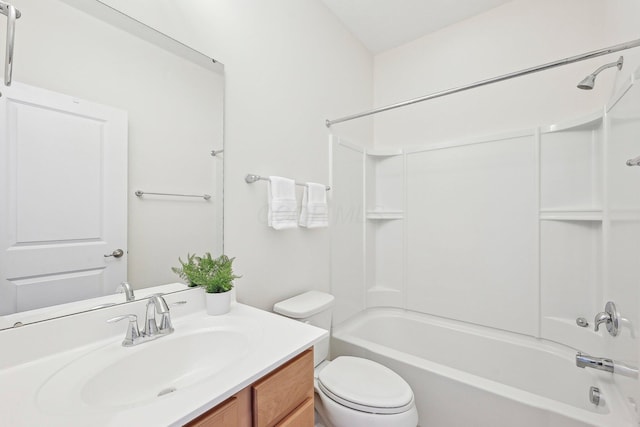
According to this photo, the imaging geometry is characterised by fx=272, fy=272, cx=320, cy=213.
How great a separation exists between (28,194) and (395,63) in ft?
8.57

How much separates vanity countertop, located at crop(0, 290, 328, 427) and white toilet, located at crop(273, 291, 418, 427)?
47 cm

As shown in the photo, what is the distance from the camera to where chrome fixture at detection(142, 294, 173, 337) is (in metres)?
0.92

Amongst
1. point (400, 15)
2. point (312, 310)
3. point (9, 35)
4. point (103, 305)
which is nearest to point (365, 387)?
point (312, 310)

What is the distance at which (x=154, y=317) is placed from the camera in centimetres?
94

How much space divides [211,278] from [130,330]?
309 millimetres

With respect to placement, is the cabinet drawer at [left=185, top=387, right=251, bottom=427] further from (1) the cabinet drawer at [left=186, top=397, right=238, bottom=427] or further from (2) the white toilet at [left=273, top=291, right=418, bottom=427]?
(2) the white toilet at [left=273, top=291, right=418, bottom=427]

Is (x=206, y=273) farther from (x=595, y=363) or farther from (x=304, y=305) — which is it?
(x=595, y=363)

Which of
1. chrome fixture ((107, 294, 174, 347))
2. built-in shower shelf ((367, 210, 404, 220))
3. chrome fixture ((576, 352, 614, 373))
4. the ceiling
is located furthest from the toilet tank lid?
the ceiling

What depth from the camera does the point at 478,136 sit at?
2047mm

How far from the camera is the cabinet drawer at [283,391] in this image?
0.75 meters

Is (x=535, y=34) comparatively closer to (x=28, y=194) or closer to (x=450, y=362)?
(x=450, y=362)

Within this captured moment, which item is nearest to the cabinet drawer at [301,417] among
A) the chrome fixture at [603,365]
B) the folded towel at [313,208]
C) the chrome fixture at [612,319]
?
the folded towel at [313,208]

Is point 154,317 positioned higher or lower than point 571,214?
lower

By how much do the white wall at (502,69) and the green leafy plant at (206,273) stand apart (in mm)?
1924
